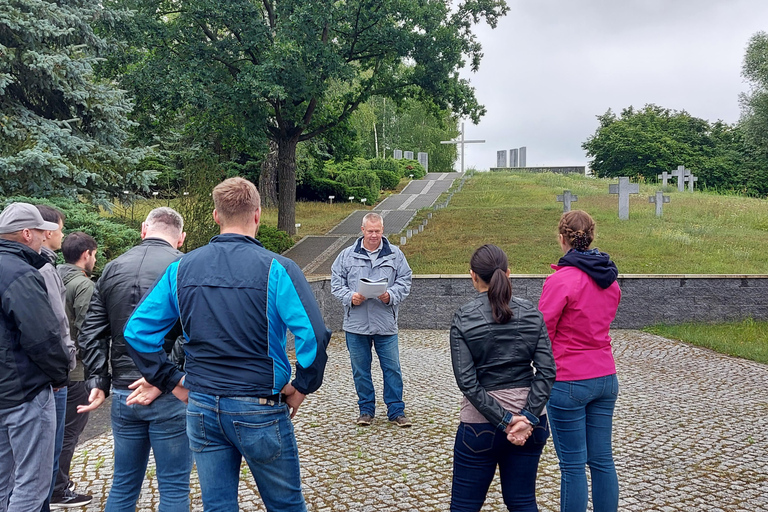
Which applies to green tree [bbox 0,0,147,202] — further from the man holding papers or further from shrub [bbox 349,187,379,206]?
shrub [bbox 349,187,379,206]

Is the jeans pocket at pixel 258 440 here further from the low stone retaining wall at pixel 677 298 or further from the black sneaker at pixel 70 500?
the low stone retaining wall at pixel 677 298

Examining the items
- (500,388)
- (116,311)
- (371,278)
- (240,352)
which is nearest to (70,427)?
(116,311)

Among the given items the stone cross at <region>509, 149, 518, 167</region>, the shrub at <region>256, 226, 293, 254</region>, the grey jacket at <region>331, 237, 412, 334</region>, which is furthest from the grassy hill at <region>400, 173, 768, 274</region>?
the stone cross at <region>509, 149, 518, 167</region>

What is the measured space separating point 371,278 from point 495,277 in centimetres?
308

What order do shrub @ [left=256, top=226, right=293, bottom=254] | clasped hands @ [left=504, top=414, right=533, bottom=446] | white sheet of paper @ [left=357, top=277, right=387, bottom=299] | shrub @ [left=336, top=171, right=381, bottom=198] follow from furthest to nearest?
1. shrub @ [left=336, top=171, right=381, bottom=198]
2. shrub @ [left=256, top=226, right=293, bottom=254]
3. white sheet of paper @ [left=357, top=277, right=387, bottom=299]
4. clasped hands @ [left=504, top=414, right=533, bottom=446]

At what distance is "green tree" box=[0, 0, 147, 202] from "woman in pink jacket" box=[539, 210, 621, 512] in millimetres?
8354

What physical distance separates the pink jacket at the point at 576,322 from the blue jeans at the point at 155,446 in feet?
6.54

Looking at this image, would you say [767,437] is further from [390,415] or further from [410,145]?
[410,145]

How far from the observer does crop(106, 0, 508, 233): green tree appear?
706 inches

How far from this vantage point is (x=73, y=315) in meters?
4.59

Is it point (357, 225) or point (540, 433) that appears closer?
point (540, 433)

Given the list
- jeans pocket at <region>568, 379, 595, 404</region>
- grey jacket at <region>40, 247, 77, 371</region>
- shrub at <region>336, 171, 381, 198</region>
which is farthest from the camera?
shrub at <region>336, 171, 381, 198</region>

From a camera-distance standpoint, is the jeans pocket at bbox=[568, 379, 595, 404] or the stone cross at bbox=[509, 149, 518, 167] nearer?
the jeans pocket at bbox=[568, 379, 595, 404]

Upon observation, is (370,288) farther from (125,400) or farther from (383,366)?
(125,400)
